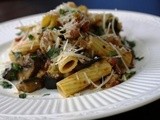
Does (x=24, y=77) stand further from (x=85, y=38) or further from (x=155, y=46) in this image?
(x=155, y=46)

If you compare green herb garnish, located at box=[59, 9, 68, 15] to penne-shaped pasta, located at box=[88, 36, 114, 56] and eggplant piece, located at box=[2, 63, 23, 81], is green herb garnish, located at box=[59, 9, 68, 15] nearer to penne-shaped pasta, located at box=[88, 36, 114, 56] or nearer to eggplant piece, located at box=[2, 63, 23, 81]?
penne-shaped pasta, located at box=[88, 36, 114, 56]

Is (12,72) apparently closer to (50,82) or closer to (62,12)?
(50,82)

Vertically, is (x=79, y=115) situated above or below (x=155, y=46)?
below

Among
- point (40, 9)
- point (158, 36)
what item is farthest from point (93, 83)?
point (40, 9)

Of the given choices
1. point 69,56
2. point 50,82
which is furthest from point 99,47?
point 50,82

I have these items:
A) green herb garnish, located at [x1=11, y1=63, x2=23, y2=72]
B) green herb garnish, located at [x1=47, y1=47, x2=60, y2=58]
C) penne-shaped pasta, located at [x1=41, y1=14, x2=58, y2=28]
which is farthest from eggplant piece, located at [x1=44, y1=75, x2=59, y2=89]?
penne-shaped pasta, located at [x1=41, y1=14, x2=58, y2=28]

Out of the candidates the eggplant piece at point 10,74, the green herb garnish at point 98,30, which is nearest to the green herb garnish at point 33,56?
the eggplant piece at point 10,74
